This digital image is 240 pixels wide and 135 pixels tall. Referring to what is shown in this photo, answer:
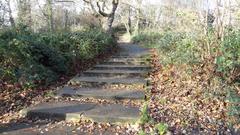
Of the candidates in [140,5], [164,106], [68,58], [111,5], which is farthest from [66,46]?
[140,5]

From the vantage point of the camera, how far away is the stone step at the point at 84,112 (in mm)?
5414

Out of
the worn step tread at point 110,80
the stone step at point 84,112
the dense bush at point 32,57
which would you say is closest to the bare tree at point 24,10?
the dense bush at point 32,57

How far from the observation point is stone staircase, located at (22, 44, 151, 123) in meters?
5.59

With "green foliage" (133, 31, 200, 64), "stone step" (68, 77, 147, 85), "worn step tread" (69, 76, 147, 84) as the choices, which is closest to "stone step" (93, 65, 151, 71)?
"green foliage" (133, 31, 200, 64)

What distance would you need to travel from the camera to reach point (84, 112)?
18.7ft

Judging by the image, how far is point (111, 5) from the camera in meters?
19.5

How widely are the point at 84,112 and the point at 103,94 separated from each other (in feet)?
4.08

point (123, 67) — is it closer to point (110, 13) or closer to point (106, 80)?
point (106, 80)

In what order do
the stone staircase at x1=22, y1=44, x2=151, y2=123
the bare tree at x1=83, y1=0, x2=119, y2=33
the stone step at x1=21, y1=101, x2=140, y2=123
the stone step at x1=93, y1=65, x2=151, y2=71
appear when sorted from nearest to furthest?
the stone step at x1=21, y1=101, x2=140, y2=123 → the stone staircase at x1=22, y1=44, x2=151, y2=123 → the stone step at x1=93, y1=65, x2=151, y2=71 → the bare tree at x1=83, y1=0, x2=119, y2=33

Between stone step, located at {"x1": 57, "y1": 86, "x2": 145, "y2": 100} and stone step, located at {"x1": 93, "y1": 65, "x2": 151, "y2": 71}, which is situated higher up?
stone step, located at {"x1": 93, "y1": 65, "x2": 151, "y2": 71}

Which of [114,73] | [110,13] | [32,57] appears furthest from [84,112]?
[110,13]

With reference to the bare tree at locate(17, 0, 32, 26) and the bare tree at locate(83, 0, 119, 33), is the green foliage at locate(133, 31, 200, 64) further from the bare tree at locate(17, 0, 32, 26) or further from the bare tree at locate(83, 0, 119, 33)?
the bare tree at locate(17, 0, 32, 26)

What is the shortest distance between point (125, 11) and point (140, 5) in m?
6.83

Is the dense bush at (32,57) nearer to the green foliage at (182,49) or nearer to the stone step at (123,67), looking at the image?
the stone step at (123,67)
